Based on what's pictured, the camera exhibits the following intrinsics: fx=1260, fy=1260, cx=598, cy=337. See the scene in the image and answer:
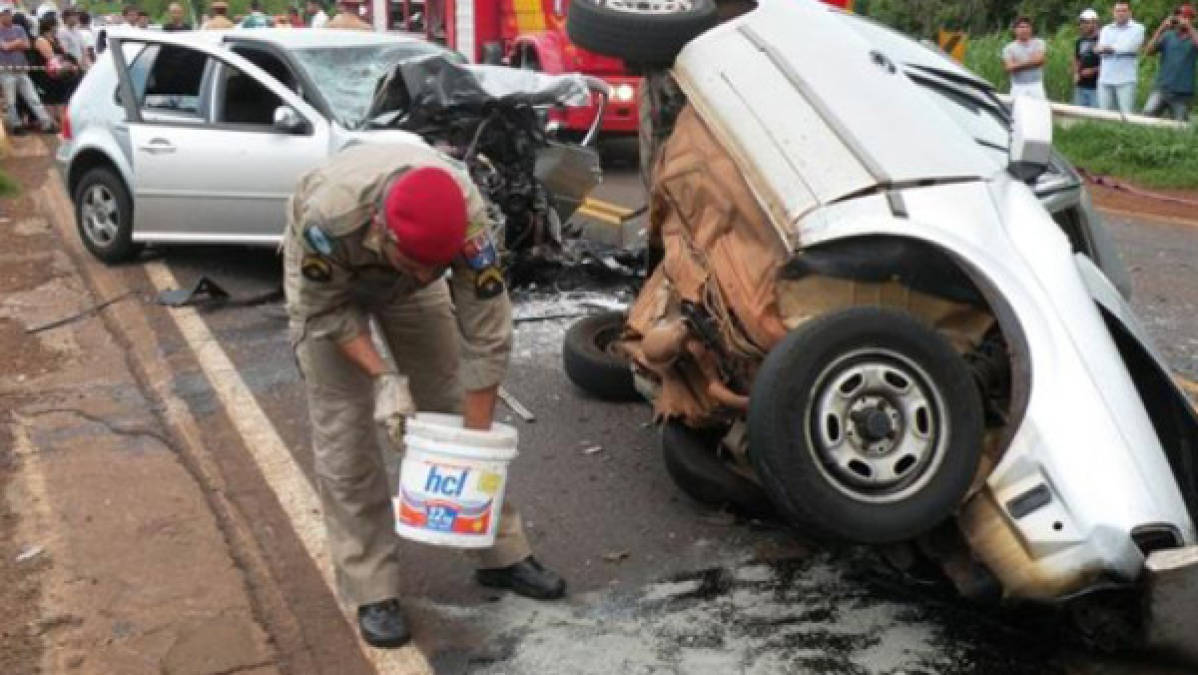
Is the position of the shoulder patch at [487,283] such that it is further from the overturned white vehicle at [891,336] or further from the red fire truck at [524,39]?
the red fire truck at [524,39]

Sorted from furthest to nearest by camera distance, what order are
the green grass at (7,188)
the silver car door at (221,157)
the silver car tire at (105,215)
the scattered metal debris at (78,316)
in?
the green grass at (7,188) < the silver car tire at (105,215) < the silver car door at (221,157) < the scattered metal debris at (78,316)

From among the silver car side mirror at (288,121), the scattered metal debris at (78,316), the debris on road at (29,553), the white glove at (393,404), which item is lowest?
the scattered metal debris at (78,316)

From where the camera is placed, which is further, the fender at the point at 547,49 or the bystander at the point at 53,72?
the bystander at the point at 53,72

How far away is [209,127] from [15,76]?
10.4 meters

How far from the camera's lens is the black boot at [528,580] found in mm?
3998

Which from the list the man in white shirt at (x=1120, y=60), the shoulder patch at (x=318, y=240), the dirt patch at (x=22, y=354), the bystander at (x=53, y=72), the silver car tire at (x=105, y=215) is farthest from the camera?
the bystander at (x=53, y=72)

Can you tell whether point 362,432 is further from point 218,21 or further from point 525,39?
point 218,21

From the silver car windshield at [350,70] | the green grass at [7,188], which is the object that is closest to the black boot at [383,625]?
the silver car windshield at [350,70]

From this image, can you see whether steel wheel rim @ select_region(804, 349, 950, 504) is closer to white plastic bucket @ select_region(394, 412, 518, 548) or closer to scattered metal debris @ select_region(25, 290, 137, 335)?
white plastic bucket @ select_region(394, 412, 518, 548)

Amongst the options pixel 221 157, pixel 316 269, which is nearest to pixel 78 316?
pixel 221 157

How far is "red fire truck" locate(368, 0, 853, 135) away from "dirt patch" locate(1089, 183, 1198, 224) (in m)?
3.21

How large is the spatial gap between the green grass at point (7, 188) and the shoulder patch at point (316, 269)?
9804mm

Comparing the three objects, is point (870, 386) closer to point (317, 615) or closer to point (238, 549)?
point (317, 615)

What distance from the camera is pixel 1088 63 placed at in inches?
563
